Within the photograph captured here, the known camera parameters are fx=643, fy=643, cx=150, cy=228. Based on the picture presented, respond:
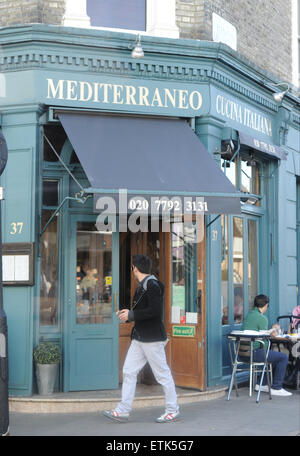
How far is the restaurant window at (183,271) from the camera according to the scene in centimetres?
962

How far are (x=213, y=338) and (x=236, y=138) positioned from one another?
3109 millimetres

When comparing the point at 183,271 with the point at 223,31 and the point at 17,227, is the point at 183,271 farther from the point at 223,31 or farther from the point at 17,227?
the point at 223,31

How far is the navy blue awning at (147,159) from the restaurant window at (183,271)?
1.16 m

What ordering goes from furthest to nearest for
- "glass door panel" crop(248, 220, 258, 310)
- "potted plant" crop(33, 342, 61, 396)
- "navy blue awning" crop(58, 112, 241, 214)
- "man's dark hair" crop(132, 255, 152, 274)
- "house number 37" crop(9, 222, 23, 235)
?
"glass door panel" crop(248, 220, 258, 310)
"house number 37" crop(9, 222, 23, 235)
"potted plant" crop(33, 342, 61, 396)
"navy blue awning" crop(58, 112, 241, 214)
"man's dark hair" crop(132, 255, 152, 274)

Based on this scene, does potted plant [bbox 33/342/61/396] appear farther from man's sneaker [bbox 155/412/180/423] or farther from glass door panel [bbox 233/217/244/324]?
glass door panel [bbox 233/217/244/324]

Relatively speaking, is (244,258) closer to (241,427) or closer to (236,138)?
(236,138)

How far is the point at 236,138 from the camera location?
10039mm

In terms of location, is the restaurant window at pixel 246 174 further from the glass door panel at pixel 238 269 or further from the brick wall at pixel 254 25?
the brick wall at pixel 254 25

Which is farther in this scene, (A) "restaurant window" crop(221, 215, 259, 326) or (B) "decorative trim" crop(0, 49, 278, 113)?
(A) "restaurant window" crop(221, 215, 259, 326)

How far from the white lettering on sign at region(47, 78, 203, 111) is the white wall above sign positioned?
1.25 m

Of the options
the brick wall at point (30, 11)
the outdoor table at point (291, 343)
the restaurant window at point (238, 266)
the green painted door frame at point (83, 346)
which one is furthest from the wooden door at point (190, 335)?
the brick wall at point (30, 11)

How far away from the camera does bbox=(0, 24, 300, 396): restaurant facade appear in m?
8.55

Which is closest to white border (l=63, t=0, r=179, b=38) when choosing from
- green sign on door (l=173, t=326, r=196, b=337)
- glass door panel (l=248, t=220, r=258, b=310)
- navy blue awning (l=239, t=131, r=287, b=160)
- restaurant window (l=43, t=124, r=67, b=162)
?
restaurant window (l=43, t=124, r=67, b=162)

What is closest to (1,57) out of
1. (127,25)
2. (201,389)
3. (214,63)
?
(127,25)
